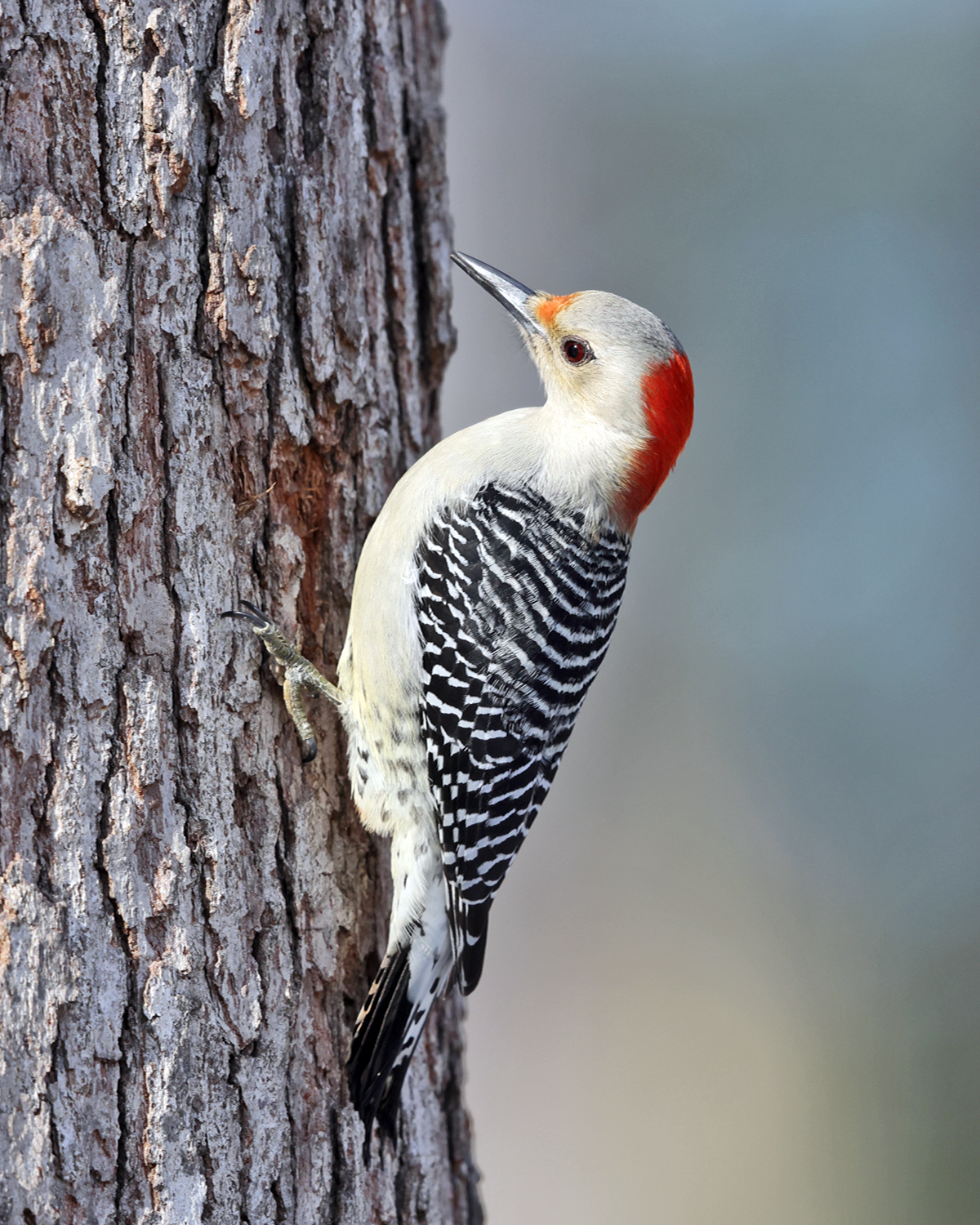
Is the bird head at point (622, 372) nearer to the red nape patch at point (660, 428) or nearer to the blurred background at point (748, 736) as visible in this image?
the red nape patch at point (660, 428)

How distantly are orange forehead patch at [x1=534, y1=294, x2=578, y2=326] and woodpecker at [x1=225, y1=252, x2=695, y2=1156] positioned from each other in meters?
0.51

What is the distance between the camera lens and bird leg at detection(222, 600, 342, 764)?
227 cm

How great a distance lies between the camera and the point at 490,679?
2.48m

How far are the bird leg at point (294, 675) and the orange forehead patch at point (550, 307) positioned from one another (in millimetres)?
1277

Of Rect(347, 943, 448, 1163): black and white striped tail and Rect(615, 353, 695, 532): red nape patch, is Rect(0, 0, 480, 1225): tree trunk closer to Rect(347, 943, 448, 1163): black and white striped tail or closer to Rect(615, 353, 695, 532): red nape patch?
Rect(347, 943, 448, 1163): black and white striped tail

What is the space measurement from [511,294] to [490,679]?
1.29m

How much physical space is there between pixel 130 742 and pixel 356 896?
2.53 ft

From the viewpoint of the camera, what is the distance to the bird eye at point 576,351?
9.62 ft

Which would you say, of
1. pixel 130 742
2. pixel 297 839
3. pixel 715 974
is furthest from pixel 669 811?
pixel 130 742

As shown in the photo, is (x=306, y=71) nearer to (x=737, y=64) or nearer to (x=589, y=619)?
(x=589, y=619)

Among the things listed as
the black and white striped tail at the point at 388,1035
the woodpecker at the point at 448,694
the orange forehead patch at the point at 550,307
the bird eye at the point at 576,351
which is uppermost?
the orange forehead patch at the point at 550,307

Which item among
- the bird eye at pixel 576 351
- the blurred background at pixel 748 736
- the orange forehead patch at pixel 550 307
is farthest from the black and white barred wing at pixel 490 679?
the blurred background at pixel 748 736

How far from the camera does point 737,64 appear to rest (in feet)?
24.0

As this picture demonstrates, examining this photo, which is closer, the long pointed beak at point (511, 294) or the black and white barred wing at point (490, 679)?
the black and white barred wing at point (490, 679)
